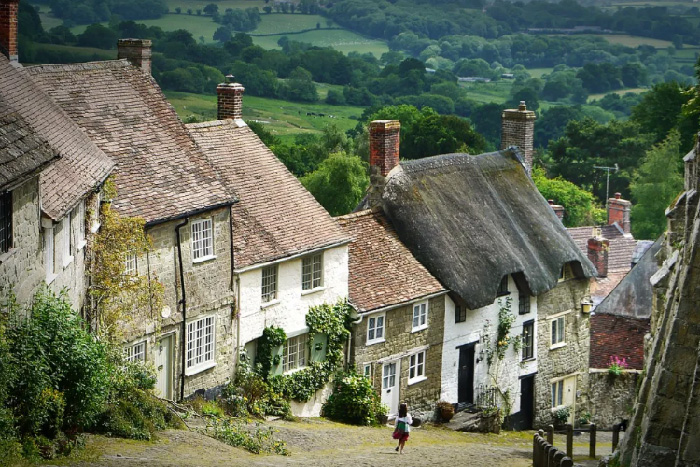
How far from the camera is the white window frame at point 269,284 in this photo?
33.4 metres

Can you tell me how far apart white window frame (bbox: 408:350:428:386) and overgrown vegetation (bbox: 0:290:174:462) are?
14493mm

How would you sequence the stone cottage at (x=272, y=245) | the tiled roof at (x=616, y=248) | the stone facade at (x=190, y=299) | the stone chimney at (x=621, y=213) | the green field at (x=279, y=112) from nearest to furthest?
1. the stone facade at (x=190, y=299)
2. the stone cottage at (x=272, y=245)
3. the tiled roof at (x=616, y=248)
4. the stone chimney at (x=621, y=213)
5. the green field at (x=279, y=112)

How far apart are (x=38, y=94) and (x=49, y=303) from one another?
25.6 ft

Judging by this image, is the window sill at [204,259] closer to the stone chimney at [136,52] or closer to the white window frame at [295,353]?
the white window frame at [295,353]

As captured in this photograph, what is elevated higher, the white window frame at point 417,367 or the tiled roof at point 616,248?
the tiled roof at point 616,248

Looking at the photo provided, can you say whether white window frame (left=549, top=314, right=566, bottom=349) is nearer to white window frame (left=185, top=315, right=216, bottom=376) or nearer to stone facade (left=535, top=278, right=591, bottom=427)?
stone facade (left=535, top=278, right=591, bottom=427)

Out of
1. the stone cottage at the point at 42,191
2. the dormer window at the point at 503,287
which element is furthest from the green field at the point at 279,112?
the stone cottage at the point at 42,191

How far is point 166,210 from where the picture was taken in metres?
29.5

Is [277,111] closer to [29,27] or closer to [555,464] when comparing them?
[29,27]

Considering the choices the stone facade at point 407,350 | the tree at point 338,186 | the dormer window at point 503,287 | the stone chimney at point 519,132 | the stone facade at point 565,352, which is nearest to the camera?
the stone facade at point 407,350

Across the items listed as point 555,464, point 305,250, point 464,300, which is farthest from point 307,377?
point 555,464

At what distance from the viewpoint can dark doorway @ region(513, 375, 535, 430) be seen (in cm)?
4300

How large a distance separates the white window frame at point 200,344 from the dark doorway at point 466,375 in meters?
10.7

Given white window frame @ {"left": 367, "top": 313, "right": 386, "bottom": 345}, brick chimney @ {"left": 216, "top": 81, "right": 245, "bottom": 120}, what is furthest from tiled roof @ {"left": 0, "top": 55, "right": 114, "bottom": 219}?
white window frame @ {"left": 367, "top": 313, "right": 386, "bottom": 345}
